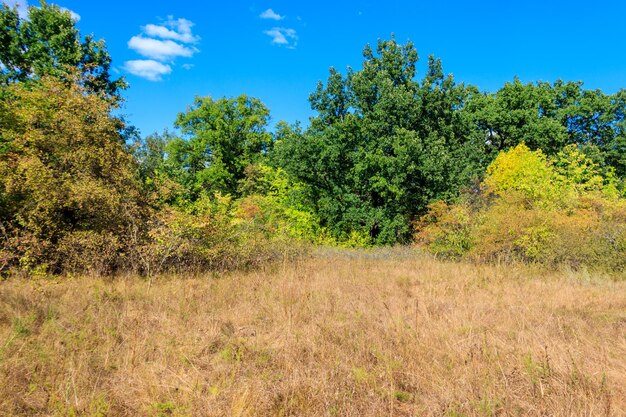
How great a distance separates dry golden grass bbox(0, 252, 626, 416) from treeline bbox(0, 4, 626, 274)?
1.92 meters

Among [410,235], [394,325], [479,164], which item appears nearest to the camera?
[394,325]

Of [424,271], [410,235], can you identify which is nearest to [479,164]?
[410,235]

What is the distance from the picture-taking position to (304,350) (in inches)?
189

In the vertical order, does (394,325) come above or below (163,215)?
below

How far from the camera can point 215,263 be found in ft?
33.7

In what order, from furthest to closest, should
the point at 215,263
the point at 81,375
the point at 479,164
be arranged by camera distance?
the point at 479,164
the point at 215,263
the point at 81,375

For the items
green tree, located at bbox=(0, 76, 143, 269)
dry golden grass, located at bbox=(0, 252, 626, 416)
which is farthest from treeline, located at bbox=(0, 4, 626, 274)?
dry golden grass, located at bbox=(0, 252, 626, 416)

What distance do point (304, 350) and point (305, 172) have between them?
1615 centimetres

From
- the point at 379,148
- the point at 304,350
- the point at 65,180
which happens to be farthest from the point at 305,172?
the point at 304,350

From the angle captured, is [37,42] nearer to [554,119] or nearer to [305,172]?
[305,172]

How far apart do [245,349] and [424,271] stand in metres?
7.51

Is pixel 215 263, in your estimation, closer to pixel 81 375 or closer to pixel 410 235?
pixel 81 375

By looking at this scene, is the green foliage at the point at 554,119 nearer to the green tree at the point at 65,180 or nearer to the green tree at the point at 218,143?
the green tree at the point at 218,143

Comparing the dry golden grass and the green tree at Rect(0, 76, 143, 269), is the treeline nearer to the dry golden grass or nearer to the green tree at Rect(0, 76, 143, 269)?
the green tree at Rect(0, 76, 143, 269)
